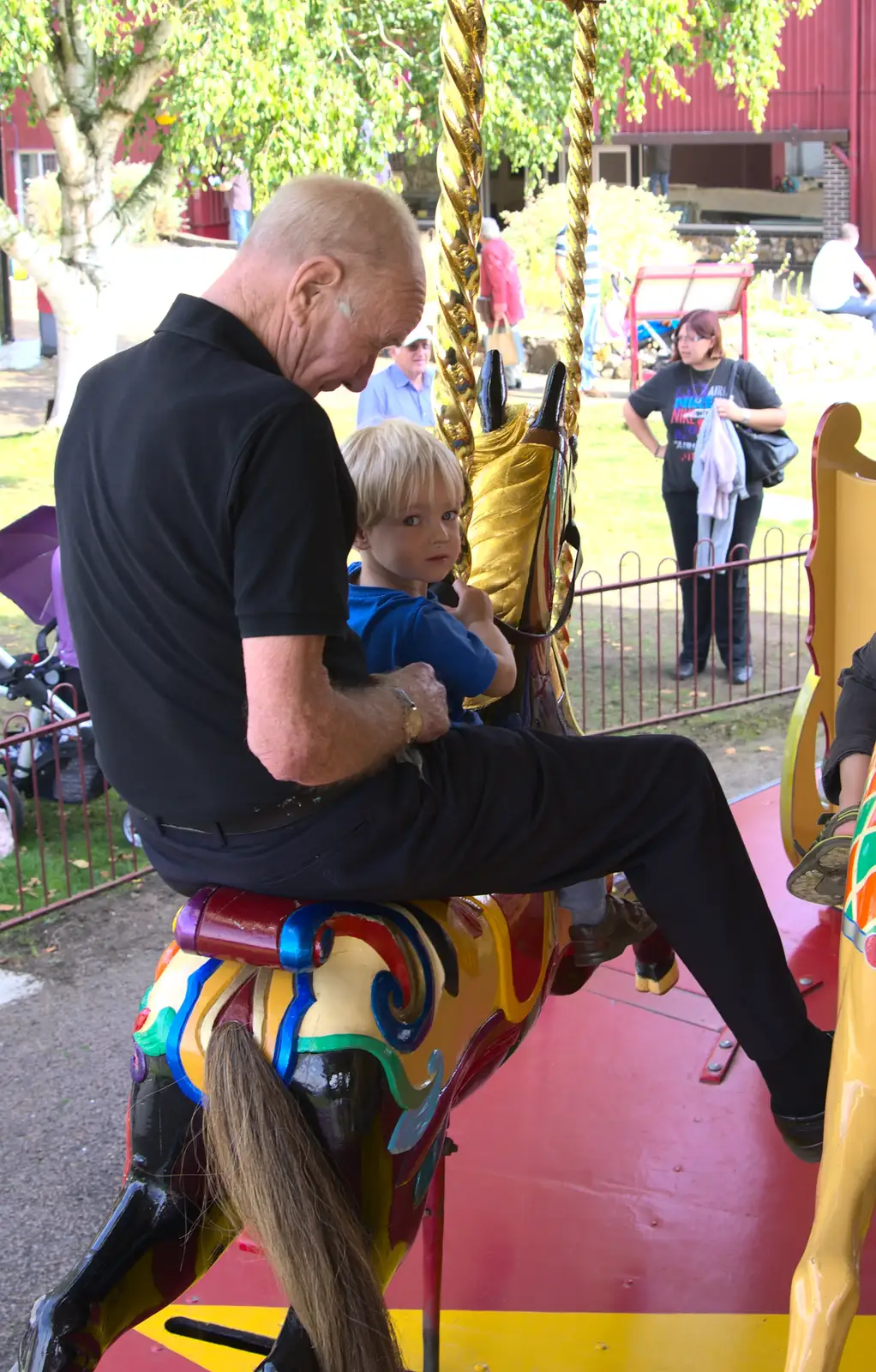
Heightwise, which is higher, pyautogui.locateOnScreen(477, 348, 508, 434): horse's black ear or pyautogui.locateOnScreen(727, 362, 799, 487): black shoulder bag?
pyautogui.locateOnScreen(477, 348, 508, 434): horse's black ear

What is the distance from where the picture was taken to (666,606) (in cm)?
793

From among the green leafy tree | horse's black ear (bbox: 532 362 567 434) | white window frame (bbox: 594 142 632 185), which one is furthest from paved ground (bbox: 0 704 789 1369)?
white window frame (bbox: 594 142 632 185)

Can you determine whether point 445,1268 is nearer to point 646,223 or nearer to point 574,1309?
point 574,1309

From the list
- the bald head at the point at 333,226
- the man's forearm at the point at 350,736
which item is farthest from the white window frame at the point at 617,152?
the man's forearm at the point at 350,736

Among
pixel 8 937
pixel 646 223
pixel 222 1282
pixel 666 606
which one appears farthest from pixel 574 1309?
pixel 646 223

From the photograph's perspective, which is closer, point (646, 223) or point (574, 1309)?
point (574, 1309)

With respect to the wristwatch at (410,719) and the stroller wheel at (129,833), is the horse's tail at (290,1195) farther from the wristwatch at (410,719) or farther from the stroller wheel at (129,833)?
the stroller wheel at (129,833)

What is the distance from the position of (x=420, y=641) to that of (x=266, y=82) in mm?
8633

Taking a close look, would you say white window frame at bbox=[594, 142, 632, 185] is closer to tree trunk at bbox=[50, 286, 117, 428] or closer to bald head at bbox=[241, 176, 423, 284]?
tree trunk at bbox=[50, 286, 117, 428]

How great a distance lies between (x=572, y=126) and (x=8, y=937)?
2946mm

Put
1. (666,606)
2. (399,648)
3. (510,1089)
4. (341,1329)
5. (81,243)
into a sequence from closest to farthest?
(341,1329) < (399,648) < (510,1089) < (666,606) < (81,243)

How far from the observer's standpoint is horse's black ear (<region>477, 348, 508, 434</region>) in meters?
2.12

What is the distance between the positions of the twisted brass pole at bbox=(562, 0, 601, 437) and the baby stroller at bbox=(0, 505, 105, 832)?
254 cm

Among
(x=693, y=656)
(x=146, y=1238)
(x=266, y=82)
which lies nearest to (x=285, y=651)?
(x=146, y=1238)
